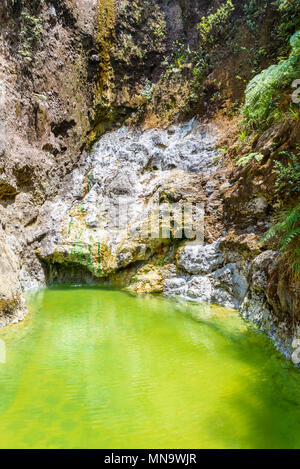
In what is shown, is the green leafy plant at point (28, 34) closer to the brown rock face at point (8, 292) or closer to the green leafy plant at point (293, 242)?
the brown rock face at point (8, 292)

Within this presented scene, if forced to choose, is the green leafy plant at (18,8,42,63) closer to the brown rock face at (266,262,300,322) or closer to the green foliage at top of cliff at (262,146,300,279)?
the green foliage at top of cliff at (262,146,300,279)

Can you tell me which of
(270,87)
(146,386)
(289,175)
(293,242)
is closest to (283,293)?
(293,242)

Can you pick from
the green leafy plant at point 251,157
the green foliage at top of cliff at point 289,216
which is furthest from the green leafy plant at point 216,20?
the green foliage at top of cliff at point 289,216

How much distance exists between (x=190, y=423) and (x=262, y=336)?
7.10 feet

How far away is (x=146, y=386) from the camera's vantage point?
2.69 m

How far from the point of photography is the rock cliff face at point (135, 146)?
221 inches

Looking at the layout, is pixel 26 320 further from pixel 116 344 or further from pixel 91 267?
pixel 91 267

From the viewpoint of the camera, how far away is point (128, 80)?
11031 millimetres

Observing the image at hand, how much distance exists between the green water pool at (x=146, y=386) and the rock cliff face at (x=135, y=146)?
41.8 inches

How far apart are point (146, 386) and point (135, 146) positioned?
8611mm

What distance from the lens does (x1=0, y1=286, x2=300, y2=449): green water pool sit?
6.50ft

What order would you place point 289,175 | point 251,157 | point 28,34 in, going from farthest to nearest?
point 28,34
point 251,157
point 289,175

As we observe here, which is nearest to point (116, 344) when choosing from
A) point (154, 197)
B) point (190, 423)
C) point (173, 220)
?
point (190, 423)

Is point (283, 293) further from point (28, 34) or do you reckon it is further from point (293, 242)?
point (28, 34)
